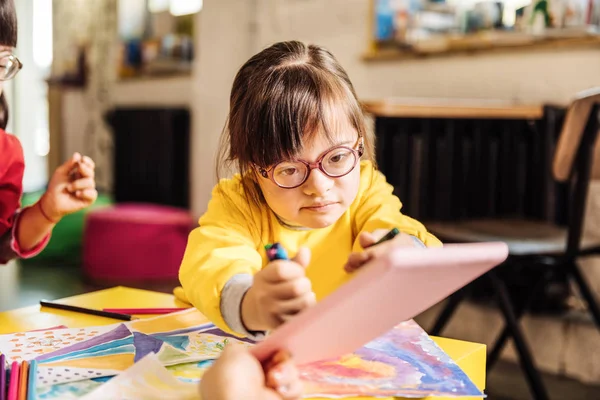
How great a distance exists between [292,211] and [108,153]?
4274 mm

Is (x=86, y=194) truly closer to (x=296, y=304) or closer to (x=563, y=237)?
(x=296, y=304)

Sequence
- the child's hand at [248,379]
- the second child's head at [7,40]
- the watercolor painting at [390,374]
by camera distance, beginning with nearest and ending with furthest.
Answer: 1. the child's hand at [248,379]
2. the watercolor painting at [390,374]
3. the second child's head at [7,40]

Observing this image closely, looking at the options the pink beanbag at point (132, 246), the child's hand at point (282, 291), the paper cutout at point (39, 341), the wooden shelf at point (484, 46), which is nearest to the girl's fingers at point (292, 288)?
the child's hand at point (282, 291)

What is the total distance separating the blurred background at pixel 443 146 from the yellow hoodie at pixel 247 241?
2.23 ft

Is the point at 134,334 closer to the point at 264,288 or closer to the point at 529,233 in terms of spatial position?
the point at 264,288

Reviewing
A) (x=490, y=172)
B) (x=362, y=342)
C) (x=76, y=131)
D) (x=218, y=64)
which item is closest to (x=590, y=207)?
(x=490, y=172)

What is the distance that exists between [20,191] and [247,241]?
0.47 m

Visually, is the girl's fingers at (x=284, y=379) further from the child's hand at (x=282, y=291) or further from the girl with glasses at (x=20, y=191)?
the girl with glasses at (x=20, y=191)

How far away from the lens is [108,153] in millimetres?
4824

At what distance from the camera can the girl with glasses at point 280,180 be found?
2.30ft

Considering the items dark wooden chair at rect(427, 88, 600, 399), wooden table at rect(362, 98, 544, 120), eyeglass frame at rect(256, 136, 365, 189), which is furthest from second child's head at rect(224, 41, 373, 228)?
wooden table at rect(362, 98, 544, 120)

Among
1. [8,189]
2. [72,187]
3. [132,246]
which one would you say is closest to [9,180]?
[8,189]

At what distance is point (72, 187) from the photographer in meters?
0.98

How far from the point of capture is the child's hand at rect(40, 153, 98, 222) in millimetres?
973
